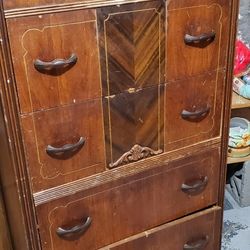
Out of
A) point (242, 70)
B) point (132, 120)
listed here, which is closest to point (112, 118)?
point (132, 120)

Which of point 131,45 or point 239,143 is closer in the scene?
point 131,45

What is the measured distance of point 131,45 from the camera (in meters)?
1.13

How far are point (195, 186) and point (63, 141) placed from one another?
49 cm

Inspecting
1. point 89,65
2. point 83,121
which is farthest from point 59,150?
point 89,65

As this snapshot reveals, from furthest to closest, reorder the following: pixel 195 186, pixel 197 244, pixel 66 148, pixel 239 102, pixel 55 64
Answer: pixel 239 102
pixel 197 244
pixel 195 186
pixel 66 148
pixel 55 64

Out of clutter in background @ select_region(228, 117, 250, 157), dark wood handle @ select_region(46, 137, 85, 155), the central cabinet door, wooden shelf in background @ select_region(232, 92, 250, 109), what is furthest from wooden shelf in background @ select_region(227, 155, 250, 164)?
dark wood handle @ select_region(46, 137, 85, 155)

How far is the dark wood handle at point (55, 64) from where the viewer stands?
3.36 ft

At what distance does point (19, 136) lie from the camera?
1088 millimetres

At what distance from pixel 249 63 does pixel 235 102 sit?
8.1 inches

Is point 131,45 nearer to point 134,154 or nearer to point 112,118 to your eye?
point 112,118

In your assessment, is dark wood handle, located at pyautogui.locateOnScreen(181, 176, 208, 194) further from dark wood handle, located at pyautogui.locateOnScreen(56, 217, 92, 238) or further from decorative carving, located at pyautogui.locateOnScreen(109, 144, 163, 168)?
dark wood handle, located at pyautogui.locateOnScreen(56, 217, 92, 238)

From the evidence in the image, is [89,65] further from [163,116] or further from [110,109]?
[163,116]

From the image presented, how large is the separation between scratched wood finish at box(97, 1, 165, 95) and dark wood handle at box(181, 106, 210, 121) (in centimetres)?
15

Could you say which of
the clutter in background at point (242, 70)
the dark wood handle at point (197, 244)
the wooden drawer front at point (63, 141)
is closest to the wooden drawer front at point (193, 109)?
the wooden drawer front at point (63, 141)
